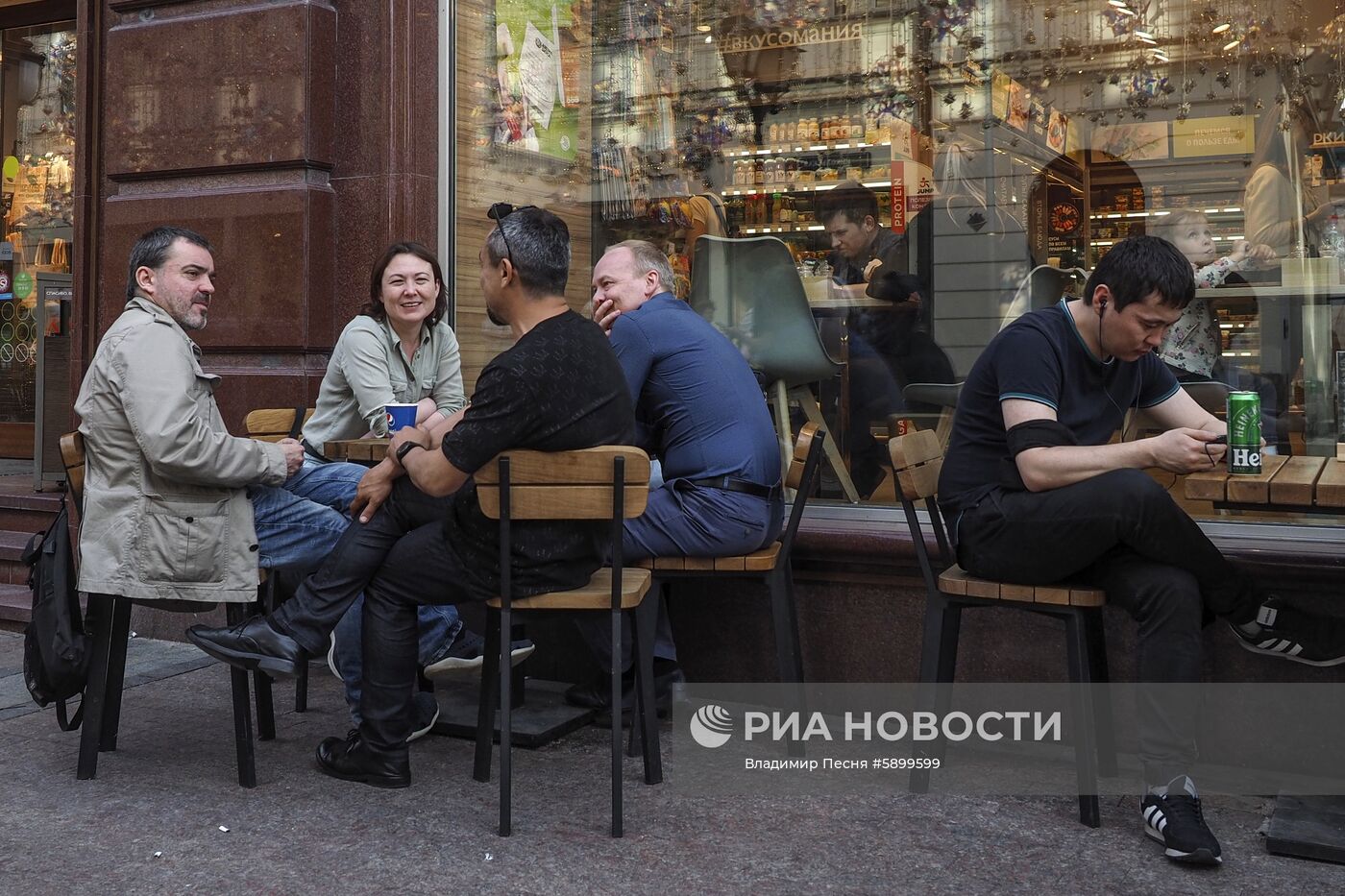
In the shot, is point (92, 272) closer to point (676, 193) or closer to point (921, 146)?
point (676, 193)

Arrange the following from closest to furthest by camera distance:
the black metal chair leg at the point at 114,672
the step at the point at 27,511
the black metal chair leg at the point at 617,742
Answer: the black metal chair leg at the point at 617,742 < the black metal chair leg at the point at 114,672 < the step at the point at 27,511

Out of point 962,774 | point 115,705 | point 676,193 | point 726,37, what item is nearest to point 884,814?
point 962,774

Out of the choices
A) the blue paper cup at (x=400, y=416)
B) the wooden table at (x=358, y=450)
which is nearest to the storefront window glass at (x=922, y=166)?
the wooden table at (x=358, y=450)

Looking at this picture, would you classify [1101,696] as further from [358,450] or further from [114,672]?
[114,672]

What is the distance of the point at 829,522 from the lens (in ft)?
15.3

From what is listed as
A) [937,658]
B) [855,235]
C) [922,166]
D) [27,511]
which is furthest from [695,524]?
[922,166]

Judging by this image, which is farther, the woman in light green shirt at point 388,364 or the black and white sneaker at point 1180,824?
the woman in light green shirt at point 388,364

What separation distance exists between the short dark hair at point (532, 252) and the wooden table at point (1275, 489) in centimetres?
164

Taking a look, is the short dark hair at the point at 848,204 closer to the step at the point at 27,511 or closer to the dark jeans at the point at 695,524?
the dark jeans at the point at 695,524

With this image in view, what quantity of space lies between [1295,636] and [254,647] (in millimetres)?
2746

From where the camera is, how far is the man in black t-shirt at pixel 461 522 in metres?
3.29

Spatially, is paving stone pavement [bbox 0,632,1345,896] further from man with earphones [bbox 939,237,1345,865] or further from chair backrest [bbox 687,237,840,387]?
chair backrest [bbox 687,237,840,387]

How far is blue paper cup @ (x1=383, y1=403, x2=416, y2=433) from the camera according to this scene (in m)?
3.90

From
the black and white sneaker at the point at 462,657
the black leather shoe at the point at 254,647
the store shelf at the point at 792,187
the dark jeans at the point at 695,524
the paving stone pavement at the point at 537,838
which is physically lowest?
the paving stone pavement at the point at 537,838
